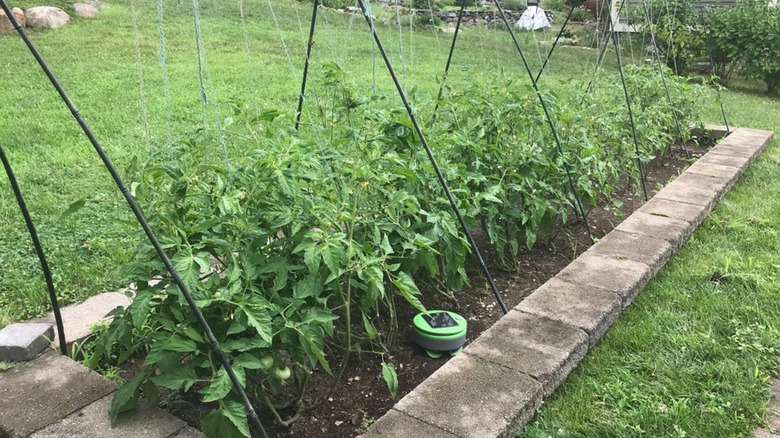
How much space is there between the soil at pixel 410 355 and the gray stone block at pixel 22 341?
0.57 meters

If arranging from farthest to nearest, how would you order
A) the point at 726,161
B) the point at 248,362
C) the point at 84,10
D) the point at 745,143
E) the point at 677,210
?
the point at 84,10 → the point at 745,143 → the point at 726,161 → the point at 677,210 → the point at 248,362

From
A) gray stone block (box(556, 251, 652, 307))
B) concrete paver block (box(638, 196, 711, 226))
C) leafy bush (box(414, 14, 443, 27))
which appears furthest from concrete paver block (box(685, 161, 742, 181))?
leafy bush (box(414, 14, 443, 27))

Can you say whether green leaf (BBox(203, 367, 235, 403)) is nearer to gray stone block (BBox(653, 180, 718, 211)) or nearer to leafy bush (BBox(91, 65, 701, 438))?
leafy bush (BBox(91, 65, 701, 438))

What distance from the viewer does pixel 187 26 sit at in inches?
395

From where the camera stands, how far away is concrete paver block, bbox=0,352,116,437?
1.82 metres

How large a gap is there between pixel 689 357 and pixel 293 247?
158cm

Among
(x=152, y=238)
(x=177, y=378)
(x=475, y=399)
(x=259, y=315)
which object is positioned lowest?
(x=475, y=399)

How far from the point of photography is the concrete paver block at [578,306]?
7.91 ft

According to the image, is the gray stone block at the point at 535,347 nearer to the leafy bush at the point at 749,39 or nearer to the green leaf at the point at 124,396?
the green leaf at the point at 124,396

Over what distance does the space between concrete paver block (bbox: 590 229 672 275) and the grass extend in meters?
0.12

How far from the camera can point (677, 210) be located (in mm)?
3674

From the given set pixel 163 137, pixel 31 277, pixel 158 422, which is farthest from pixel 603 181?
pixel 163 137

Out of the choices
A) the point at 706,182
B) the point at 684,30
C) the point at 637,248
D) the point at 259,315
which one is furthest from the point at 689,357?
the point at 684,30

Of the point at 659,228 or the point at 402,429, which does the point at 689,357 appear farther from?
the point at 402,429
